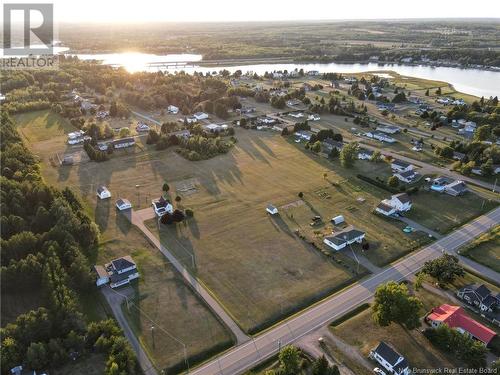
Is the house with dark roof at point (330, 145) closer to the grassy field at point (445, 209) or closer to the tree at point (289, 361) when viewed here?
the grassy field at point (445, 209)

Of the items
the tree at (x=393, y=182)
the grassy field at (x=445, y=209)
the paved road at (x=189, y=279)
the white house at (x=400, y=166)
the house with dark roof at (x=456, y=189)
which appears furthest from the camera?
the white house at (x=400, y=166)

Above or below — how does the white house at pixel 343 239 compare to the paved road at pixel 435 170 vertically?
below

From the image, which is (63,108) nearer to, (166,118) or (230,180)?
(166,118)

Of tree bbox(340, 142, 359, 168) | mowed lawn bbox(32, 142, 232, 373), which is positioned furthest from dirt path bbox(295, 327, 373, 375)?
tree bbox(340, 142, 359, 168)

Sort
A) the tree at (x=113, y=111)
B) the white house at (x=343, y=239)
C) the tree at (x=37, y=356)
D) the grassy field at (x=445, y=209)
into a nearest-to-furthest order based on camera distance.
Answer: the tree at (x=37, y=356) → the white house at (x=343, y=239) → the grassy field at (x=445, y=209) → the tree at (x=113, y=111)

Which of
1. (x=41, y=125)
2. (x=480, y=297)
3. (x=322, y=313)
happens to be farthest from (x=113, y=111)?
(x=480, y=297)

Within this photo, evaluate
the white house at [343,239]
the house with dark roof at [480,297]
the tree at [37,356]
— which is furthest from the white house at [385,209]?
the tree at [37,356]

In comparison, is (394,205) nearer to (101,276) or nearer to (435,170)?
(435,170)

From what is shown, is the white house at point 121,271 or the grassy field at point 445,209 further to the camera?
the grassy field at point 445,209
